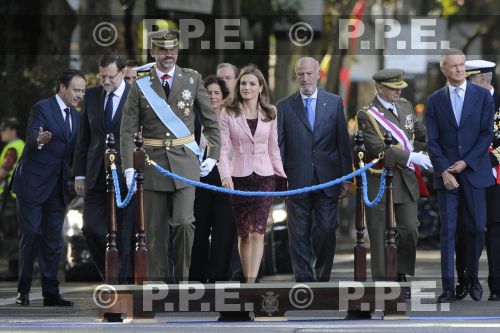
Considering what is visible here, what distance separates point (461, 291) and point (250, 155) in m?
2.32

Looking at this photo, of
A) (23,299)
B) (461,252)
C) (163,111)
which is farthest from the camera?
(23,299)

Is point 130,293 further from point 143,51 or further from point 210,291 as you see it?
point 143,51

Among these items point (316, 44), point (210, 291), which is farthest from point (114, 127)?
point (316, 44)

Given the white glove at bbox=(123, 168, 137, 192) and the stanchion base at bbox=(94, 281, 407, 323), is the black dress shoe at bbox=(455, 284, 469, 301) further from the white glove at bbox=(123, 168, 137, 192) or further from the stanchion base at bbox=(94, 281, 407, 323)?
the white glove at bbox=(123, 168, 137, 192)

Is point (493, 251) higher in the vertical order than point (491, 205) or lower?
lower

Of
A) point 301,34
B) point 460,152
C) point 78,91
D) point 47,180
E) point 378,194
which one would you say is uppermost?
point 301,34

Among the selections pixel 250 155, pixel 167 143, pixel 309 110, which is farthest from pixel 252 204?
pixel 309 110

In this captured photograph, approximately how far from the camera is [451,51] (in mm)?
14633

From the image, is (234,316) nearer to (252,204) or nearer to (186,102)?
(252,204)

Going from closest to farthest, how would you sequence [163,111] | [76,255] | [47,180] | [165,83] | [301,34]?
[163,111], [165,83], [47,180], [76,255], [301,34]

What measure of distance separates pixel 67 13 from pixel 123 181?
25.9ft

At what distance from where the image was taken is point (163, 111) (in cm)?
1352

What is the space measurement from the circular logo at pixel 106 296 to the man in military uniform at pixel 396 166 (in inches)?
111

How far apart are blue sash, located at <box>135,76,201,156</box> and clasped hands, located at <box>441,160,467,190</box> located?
2410 millimetres
